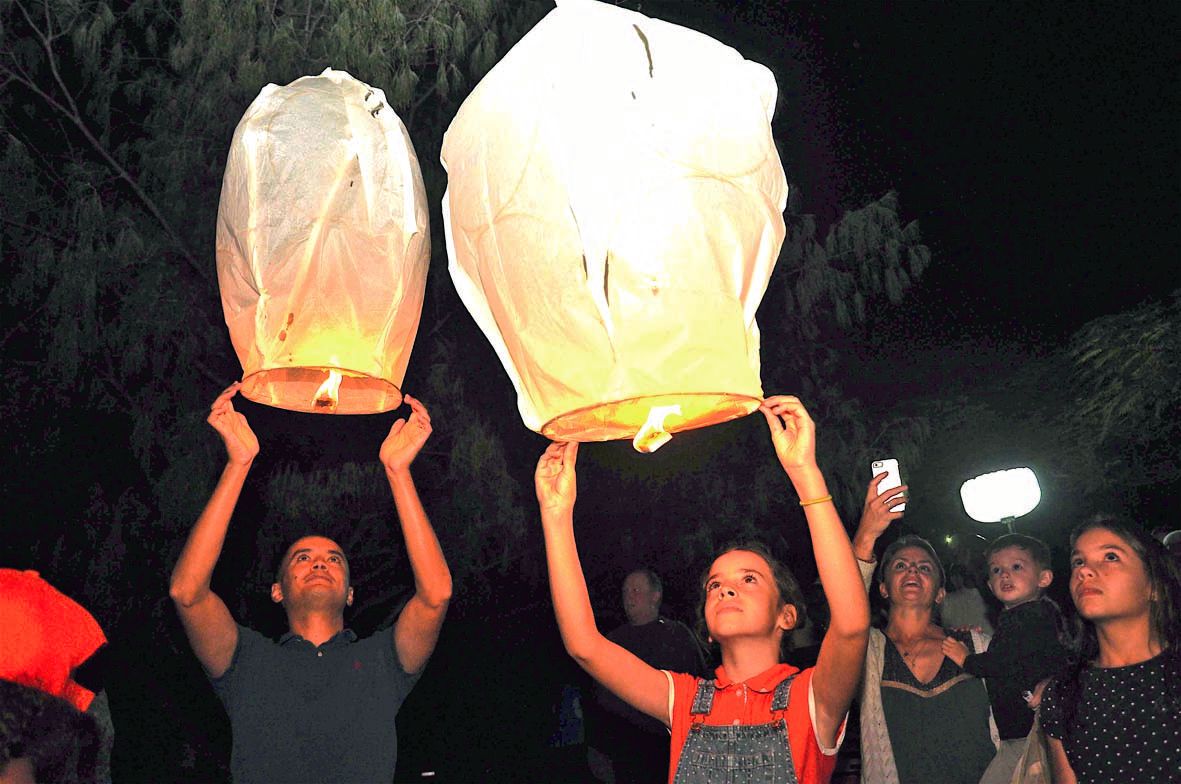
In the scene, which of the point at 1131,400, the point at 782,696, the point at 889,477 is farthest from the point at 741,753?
the point at 1131,400

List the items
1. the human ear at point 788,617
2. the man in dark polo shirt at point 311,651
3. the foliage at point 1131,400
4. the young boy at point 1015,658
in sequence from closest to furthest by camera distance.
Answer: the human ear at point 788,617 → the man in dark polo shirt at point 311,651 → the young boy at point 1015,658 → the foliage at point 1131,400

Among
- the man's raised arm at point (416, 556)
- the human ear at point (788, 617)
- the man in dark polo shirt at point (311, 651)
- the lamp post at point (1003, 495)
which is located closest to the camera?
the human ear at point (788, 617)

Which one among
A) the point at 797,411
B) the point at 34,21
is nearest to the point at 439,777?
the point at 34,21

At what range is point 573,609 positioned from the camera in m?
2.79

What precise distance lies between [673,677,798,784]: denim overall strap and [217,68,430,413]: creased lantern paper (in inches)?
42.3

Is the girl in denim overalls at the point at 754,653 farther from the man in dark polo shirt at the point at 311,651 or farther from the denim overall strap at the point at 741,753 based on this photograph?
the man in dark polo shirt at the point at 311,651

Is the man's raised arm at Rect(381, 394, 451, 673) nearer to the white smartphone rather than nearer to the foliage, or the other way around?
the white smartphone

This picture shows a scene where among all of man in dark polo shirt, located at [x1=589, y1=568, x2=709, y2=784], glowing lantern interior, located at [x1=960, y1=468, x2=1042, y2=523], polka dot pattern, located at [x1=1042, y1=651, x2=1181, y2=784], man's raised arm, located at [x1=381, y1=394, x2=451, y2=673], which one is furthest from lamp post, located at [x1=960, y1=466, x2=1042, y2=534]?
man's raised arm, located at [x1=381, y1=394, x2=451, y2=673]

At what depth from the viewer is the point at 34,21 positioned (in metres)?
6.87

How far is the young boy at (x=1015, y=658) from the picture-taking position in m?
3.40

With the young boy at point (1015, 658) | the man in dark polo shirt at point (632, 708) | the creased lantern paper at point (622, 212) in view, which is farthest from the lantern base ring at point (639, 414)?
the man in dark polo shirt at point (632, 708)

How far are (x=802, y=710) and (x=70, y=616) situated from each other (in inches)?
59.8

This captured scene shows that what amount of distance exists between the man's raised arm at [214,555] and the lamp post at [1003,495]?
371cm

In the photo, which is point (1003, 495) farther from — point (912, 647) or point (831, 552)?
point (831, 552)
